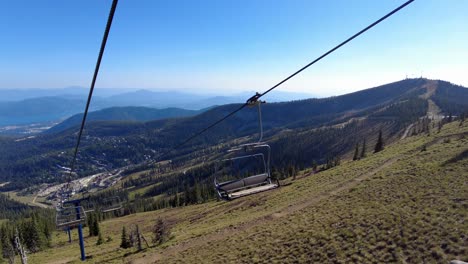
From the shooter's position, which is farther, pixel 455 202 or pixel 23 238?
pixel 23 238

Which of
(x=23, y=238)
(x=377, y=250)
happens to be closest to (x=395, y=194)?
(x=377, y=250)

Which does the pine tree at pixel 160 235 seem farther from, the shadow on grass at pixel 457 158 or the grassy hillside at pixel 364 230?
the shadow on grass at pixel 457 158

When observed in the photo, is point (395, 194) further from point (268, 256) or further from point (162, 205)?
point (162, 205)

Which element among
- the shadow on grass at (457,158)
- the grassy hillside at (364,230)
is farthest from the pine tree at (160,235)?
the shadow on grass at (457,158)

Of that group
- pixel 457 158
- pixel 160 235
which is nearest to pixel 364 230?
pixel 457 158

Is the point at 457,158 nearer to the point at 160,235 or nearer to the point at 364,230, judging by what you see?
the point at 364,230

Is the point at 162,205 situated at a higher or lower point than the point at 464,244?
lower

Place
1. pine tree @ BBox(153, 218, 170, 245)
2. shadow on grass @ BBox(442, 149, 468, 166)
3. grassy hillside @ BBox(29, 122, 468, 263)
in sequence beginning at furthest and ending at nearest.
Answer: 1. pine tree @ BBox(153, 218, 170, 245)
2. shadow on grass @ BBox(442, 149, 468, 166)
3. grassy hillside @ BBox(29, 122, 468, 263)

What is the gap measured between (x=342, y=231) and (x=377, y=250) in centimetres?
465

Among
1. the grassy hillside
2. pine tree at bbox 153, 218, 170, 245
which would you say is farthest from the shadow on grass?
pine tree at bbox 153, 218, 170, 245

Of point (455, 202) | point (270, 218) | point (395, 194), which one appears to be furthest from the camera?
point (270, 218)

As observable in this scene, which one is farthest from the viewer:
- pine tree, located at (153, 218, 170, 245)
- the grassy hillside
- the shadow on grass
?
pine tree, located at (153, 218, 170, 245)

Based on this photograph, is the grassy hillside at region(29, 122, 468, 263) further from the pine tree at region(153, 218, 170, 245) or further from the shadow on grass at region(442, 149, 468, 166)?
the pine tree at region(153, 218, 170, 245)

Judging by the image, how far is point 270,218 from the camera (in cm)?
3503
